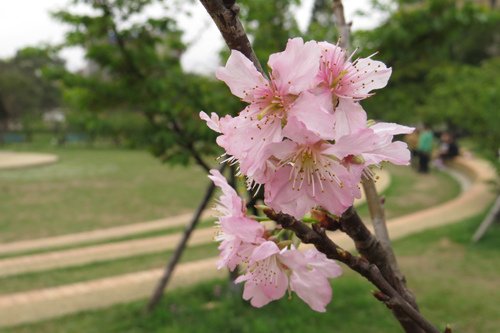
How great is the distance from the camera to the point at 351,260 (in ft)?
2.81

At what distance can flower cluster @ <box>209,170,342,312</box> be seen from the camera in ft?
3.04

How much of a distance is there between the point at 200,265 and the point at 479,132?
A: 17.7ft

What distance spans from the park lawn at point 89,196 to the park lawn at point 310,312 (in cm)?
476

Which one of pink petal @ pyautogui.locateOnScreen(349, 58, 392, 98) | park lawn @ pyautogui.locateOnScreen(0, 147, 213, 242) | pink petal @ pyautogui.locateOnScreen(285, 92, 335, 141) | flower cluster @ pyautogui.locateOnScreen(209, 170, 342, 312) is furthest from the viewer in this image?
park lawn @ pyautogui.locateOnScreen(0, 147, 213, 242)

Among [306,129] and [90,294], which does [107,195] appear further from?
[306,129]

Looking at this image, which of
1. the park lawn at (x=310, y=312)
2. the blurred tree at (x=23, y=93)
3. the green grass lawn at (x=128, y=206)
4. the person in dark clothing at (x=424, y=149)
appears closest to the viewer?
the park lawn at (x=310, y=312)

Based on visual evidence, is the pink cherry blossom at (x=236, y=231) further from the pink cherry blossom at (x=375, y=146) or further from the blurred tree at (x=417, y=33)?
the blurred tree at (x=417, y=33)

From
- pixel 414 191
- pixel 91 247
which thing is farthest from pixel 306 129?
pixel 414 191

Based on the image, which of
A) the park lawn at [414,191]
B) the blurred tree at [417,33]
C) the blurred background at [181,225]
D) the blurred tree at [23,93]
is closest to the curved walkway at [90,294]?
the blurred background at [181,225]

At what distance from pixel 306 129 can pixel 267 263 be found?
0.35 meters

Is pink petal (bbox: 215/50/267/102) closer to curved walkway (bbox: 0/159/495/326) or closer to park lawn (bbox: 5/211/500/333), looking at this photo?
park lawn (bbox: 5/211/500/333)

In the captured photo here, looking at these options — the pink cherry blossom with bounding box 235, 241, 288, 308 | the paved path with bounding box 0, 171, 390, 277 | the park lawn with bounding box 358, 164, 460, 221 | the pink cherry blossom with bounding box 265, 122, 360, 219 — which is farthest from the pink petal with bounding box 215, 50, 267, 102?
the park lawn with bounding box 358, 164, 460, 221

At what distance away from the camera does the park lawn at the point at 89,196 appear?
32.9 feet

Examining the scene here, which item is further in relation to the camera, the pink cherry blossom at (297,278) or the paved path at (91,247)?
the paved path at (91,247)
